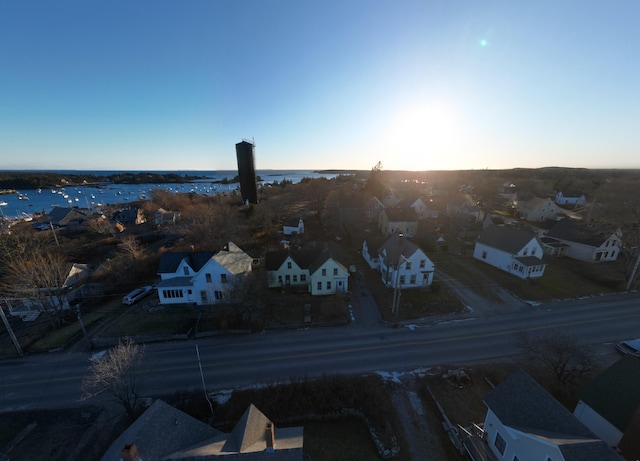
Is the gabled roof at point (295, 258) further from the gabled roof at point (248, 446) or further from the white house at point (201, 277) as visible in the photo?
the gabled roof at point (248, 446)

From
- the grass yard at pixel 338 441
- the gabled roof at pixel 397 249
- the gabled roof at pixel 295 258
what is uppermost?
the gabled roof at pixel 397 249

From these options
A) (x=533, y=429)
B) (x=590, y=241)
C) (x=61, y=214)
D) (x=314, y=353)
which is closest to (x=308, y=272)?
(x=314, y=353)

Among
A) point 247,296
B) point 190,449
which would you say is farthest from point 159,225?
point 190,449

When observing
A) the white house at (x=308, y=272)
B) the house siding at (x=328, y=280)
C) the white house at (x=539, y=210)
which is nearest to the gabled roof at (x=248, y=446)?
the house siding at (x=328, y=280)

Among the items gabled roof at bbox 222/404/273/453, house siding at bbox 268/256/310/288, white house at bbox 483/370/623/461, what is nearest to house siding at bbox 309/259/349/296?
house siding at bbox 268/256/310/288

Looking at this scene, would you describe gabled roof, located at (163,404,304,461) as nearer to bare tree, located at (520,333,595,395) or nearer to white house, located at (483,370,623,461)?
white house, located at (483,370,623,461)

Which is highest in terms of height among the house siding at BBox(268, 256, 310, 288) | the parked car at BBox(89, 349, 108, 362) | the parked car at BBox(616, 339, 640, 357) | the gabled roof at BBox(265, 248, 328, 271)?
the gabled roof at BBox(265, 248, 328, 271)
